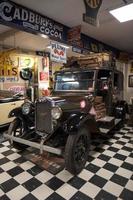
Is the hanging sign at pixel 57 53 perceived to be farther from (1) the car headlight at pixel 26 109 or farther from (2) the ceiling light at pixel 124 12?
(2) the ceiling light at pixel 124 12

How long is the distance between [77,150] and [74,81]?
1.61 meters

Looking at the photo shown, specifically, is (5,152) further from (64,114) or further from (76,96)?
(76,96)

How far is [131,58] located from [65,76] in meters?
6.07

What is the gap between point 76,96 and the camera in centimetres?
311

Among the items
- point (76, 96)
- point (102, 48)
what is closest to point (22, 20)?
point (76, 96)

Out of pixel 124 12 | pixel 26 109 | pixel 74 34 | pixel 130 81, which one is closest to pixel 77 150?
pixel 26 109

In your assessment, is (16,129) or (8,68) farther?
(8,68)

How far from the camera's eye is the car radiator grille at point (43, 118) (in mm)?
2496

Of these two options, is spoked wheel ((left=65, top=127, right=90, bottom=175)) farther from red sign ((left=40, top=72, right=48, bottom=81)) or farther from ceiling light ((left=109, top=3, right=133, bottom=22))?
red sign ((left=40, top=72, right=48, bottom=81))

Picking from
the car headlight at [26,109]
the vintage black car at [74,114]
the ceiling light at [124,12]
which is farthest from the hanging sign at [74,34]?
the car headlight at [26,109]

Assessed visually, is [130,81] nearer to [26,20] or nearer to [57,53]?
[57,53]

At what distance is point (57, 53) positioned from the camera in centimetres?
443

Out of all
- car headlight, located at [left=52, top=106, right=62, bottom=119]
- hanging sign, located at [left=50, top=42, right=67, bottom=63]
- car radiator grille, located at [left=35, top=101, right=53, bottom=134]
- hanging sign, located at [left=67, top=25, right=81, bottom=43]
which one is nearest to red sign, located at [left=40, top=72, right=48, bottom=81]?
hanging sign, located at [left=50, top=42, right=67, bottom=63]

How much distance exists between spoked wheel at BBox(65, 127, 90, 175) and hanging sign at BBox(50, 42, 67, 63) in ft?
8.23
